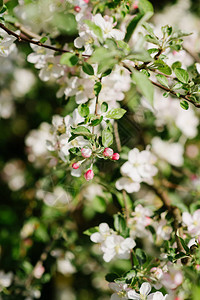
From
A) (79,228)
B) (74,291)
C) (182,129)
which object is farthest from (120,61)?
(74,291)

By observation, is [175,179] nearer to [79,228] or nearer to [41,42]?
[79,228]

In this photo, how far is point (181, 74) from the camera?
994mm

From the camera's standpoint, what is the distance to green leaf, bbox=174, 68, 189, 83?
99 cm

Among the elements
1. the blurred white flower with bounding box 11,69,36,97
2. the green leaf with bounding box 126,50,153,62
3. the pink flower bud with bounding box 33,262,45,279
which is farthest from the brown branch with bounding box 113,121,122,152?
the blurred white flower with bounding box 11,69,36,97

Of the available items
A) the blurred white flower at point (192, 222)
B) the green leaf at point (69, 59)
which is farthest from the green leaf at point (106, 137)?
the blurred white flower at point (192, 222)

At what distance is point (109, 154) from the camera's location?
934 millimetres

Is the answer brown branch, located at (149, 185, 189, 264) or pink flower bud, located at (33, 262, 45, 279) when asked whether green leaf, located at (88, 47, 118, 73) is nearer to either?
brown branch, located at (149, 185, 189, 264)

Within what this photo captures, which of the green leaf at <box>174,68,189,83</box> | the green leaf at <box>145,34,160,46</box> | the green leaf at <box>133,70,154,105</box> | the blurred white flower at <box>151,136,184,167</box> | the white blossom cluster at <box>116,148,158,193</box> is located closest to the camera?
the green leaf at <box>133,70,154,105</box>

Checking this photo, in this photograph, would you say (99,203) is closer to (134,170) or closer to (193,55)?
(134,170)

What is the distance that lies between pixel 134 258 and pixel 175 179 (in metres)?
0.82

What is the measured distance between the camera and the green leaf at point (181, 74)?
99cm

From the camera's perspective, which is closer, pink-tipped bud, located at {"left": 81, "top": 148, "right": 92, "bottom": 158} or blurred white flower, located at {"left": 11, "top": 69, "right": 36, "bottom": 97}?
pink-tipped bud, located at {"left": 81, "top": 148, "right": 92, "bottom": 158}

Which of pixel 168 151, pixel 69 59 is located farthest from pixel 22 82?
pixel 69 59

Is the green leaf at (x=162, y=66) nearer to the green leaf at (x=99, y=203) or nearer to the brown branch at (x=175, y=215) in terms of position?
the brown branch at (x=175, y=215)
